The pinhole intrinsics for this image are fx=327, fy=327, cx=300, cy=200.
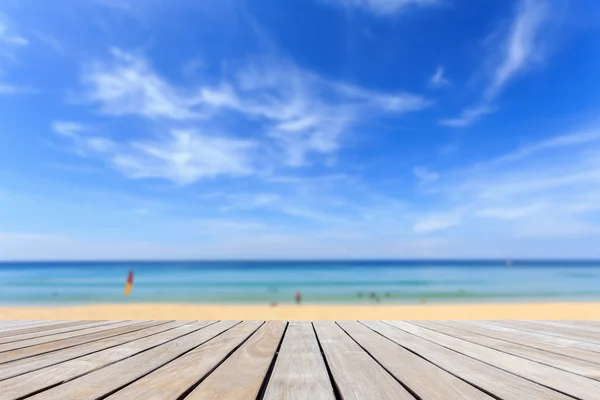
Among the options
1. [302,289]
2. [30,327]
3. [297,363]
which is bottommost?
[302,289]

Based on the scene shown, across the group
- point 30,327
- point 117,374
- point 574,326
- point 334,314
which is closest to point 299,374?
point 117,374

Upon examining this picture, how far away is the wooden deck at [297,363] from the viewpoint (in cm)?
119

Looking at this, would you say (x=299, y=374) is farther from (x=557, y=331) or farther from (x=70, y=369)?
(x=557, y=331)

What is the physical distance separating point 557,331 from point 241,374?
8.17 feet

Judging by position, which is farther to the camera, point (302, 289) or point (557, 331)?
point (302, 289)

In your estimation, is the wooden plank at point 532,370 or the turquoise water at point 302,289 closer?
the wooden plank at point 532,370

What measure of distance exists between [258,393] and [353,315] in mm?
11609

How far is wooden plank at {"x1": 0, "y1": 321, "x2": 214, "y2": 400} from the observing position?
121 centimetres

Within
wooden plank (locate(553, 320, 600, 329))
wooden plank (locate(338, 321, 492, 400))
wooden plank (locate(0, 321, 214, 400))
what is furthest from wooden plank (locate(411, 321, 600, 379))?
wooden plank (locate(0, 321, 214, 400))

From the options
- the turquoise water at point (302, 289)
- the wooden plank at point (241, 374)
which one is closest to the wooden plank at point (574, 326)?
the wooden plank at point (241, 374)

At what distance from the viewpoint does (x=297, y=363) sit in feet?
5.05

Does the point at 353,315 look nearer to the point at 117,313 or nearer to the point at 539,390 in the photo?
the point at 117,313

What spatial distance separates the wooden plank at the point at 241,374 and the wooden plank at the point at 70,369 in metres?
0.56

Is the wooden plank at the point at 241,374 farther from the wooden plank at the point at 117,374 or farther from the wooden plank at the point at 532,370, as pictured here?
the wooden plank at the point at 532,370
